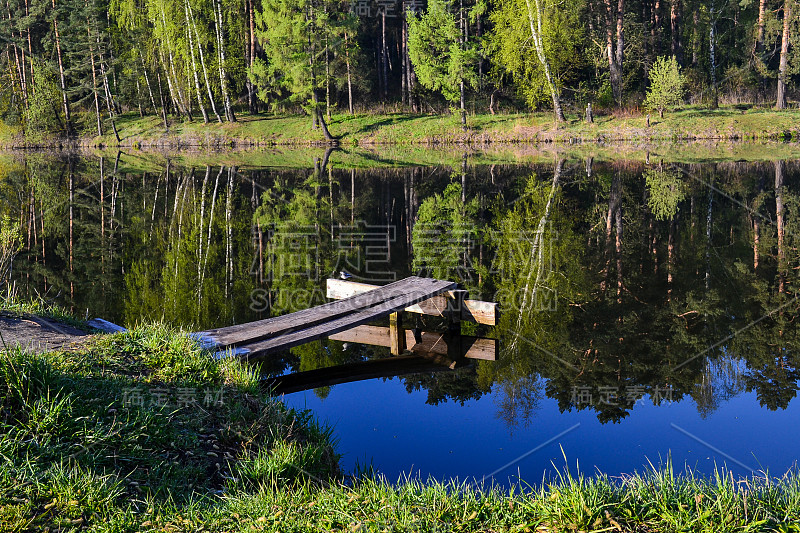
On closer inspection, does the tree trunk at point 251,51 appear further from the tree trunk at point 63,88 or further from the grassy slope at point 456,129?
the tree trunk at point 63,88

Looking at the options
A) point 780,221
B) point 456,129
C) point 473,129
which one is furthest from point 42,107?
point 780,221

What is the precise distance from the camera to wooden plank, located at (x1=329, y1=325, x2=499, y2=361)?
8133 millimetres

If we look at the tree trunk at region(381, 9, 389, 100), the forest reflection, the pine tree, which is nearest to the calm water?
the forest reflection

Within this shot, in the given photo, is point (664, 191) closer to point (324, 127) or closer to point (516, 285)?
point (516, 285)

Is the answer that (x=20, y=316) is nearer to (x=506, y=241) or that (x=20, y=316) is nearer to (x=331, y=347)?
(x=331, y=347)

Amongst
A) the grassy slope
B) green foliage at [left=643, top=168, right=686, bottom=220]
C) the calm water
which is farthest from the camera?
the grassy slope

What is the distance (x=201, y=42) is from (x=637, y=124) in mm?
27544

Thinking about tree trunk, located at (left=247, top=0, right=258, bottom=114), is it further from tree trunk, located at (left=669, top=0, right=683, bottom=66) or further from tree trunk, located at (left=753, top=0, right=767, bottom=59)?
tree trunk, located at (left=753, top=0, right=767, bottom=59)

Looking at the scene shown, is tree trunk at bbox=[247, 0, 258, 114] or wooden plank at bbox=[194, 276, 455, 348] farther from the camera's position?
tree trunk at bbox=[247, 0, 258, 114]

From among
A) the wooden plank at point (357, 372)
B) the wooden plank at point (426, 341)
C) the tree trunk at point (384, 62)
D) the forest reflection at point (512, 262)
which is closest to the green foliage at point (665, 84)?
the forest reflection at point (512, 262)

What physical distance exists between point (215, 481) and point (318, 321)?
3.19 metres

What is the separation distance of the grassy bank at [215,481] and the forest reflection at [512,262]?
2.14m

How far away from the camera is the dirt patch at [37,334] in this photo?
5.79 m

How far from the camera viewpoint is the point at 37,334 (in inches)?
247
